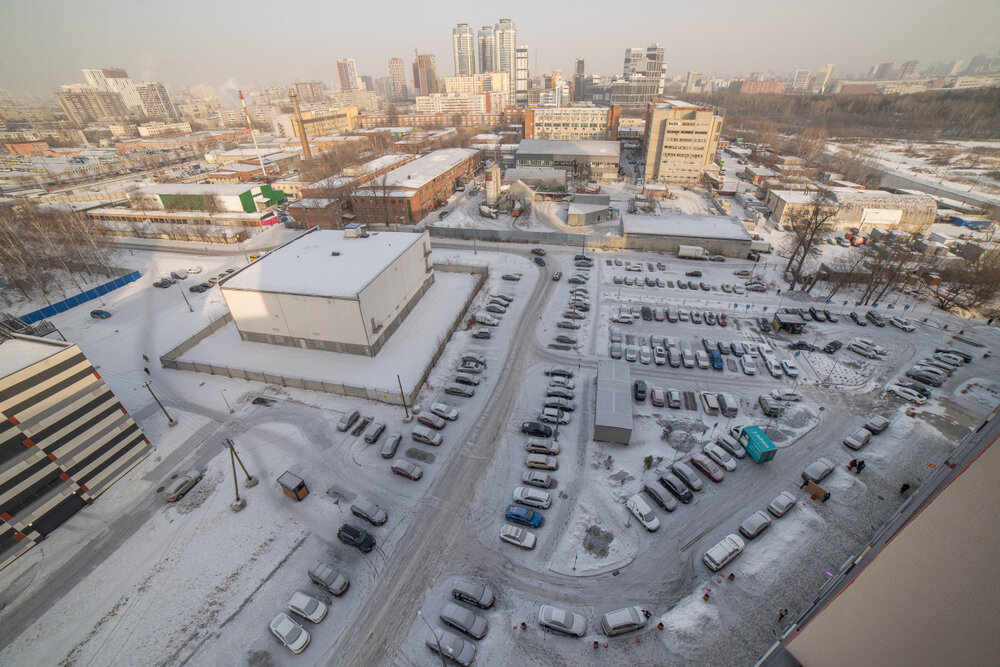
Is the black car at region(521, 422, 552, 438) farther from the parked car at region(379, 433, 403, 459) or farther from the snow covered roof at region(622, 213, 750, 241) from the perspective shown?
the snow covered roof at region(622, 213, 750, 241)

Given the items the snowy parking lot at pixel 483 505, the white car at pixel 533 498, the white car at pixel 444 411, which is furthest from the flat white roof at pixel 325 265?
the white car at pixel 533 498

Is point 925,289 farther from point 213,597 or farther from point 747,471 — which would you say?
point 213,597

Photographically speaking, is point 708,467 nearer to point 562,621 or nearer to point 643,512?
point 643,512

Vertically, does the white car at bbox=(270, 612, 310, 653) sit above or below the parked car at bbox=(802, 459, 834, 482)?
below

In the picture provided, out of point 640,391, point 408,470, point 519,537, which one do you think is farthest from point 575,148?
point 519,537

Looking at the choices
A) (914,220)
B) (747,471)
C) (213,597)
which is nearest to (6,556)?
(213,597)

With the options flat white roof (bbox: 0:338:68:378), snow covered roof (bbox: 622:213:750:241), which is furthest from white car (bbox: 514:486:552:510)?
snow covered roof (bbox: 622:213:750:241)
